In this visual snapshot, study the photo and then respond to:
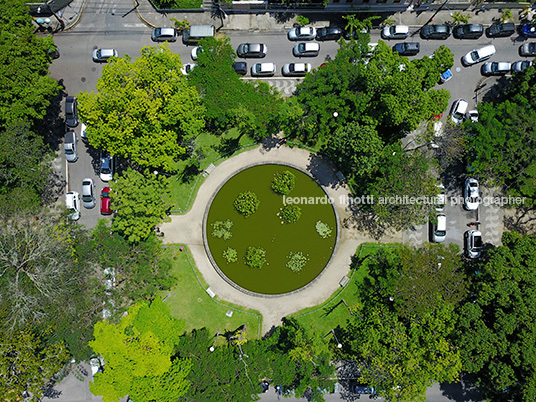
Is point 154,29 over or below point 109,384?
over

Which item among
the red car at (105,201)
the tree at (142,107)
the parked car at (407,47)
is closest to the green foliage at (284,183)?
the tree at (142,107)

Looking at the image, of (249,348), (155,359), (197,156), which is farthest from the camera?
(197,156)

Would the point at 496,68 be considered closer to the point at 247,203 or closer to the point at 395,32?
the point at 395,32

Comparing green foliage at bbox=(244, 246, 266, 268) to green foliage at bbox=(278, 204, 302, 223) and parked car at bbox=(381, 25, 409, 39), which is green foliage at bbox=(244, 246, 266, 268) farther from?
parked car at bbox=(381, 25, 409, 39)

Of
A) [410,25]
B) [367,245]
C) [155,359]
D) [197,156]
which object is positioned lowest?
[155,359]

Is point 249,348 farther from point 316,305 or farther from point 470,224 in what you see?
point 470,224

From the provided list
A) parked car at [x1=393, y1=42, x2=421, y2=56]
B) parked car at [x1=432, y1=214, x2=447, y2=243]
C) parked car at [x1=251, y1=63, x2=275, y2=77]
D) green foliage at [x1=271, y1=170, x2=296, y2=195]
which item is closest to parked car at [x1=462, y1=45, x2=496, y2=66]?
parked car at [x1=393, y1=42, x2=421, y2=56]

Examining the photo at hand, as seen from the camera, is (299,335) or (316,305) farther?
(316,305)

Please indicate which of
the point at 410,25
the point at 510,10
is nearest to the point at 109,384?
the point at 410,25

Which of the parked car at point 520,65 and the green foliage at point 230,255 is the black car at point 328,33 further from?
the green foliage at point 230,255
